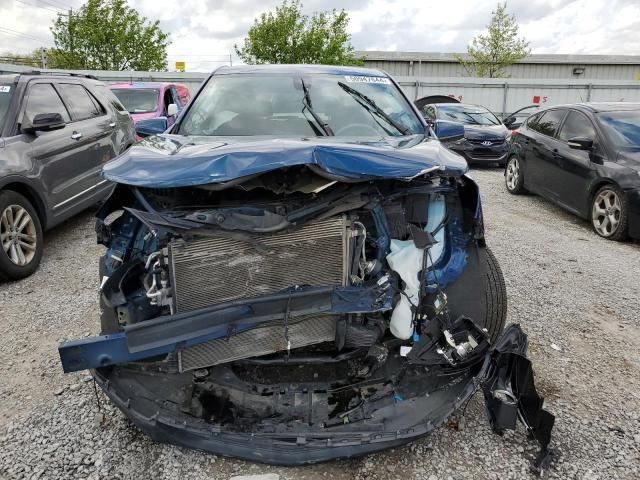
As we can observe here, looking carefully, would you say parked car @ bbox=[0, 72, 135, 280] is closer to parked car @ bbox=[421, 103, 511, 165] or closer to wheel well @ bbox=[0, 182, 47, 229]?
wheel well @ bbox=[0, 182, 47, 229]

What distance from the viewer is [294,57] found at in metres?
26.0

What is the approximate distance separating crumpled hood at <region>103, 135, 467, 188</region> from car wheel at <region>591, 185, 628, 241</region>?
432cm

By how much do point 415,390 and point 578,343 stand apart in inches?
70.7

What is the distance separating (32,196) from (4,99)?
39.4 inches

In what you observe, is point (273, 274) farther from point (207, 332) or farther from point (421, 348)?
point (421, 348)

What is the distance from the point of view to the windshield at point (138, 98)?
31.8 feet

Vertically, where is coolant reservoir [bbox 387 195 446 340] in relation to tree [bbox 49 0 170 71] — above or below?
below

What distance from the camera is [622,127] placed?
243 inches

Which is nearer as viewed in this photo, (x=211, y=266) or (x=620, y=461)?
(x=211, y=266)

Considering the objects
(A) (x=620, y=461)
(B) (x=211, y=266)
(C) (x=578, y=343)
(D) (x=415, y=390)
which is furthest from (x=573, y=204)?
(B) (x=211, y=266)

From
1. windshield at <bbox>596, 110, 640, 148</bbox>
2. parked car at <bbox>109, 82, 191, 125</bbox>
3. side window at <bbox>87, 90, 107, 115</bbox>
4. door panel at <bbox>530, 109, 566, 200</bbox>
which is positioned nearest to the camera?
windshield at <bbox>596, 110, 640, 148</bbox>

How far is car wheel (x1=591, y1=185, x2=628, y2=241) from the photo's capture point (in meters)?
5.64

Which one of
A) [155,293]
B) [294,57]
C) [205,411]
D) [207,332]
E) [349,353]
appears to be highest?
[294,57]

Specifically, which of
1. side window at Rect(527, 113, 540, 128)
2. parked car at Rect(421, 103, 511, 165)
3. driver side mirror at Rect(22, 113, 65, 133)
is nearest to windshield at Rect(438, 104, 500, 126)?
parked car at Rect(421, 103, 511, 165)
